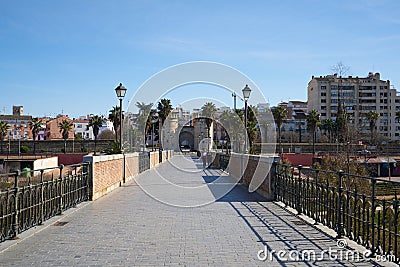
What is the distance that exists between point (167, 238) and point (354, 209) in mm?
3063

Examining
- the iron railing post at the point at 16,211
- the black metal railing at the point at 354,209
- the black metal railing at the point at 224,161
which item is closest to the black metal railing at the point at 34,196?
the iron railing post at the point at 16,211

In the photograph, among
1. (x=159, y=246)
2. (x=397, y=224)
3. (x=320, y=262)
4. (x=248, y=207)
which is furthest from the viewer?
(x=248, y=207)

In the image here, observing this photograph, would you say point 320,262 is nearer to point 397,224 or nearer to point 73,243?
point 397,224

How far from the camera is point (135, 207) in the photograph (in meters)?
11.7

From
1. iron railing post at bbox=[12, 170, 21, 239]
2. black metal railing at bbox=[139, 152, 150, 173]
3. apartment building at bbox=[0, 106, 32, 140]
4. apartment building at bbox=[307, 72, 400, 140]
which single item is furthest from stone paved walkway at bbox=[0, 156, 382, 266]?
apartment building at bbox=[0, 106, 32, 140]

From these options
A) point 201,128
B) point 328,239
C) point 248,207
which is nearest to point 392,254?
point 328,239

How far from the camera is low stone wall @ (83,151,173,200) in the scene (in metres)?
13.0

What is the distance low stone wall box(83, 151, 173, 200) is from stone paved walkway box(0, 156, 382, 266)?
177cm

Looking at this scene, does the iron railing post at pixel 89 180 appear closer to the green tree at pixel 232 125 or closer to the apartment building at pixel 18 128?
the green tree at pixel 232 125

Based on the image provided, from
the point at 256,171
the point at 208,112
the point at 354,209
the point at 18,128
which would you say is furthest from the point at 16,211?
the point at 18,128

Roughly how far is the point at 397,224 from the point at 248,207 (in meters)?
6.20

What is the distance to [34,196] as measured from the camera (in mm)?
8188

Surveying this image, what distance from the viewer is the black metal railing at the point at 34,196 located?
709 centimetres

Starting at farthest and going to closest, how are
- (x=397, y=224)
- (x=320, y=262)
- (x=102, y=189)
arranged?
(x=102, y=189) < (x=320, y=262) < (x=397, y=224)
